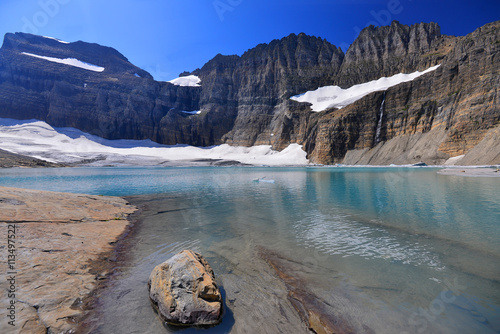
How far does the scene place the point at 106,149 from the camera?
141m

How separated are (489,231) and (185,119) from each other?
166 m

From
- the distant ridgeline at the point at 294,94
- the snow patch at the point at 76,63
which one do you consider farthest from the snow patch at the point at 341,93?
the snow patch at the point at 76,63

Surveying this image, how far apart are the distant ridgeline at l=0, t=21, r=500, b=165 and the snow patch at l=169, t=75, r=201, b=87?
1590 mm

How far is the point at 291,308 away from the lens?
16.5ft

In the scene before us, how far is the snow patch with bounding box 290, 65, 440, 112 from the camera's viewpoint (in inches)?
4448

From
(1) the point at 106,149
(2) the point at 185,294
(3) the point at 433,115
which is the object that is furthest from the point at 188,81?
(2) the point at 185,294

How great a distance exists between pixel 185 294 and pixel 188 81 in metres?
199

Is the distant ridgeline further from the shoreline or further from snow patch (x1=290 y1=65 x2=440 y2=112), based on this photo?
the shoreline

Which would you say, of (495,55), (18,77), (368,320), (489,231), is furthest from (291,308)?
(18,77)

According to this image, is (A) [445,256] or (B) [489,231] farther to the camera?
(B) [489,231]

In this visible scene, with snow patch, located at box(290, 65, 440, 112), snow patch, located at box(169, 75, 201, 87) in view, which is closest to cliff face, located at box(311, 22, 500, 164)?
snow patch, located at box(290, 65, 440, 112)

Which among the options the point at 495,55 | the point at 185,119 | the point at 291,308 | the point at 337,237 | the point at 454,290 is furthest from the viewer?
the point at 185,119

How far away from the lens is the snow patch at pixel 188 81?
17895 cm

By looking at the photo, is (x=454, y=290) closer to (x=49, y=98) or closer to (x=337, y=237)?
(x=337, y=237)
